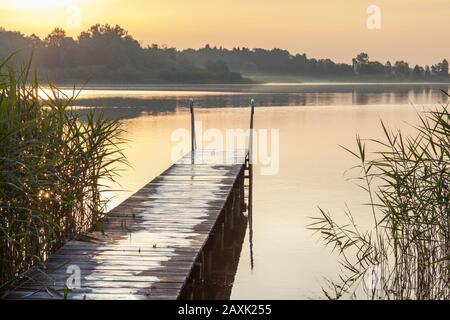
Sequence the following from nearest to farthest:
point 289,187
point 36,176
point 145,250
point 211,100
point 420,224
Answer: point 36,176 → point 420,224 → point 145,250 → point 289,187 → point 211,100

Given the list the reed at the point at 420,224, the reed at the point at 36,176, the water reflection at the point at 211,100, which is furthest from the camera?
the water reflection at the point at 211,100

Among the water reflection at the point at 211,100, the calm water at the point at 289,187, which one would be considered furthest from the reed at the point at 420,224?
the water reflection at the point at 211,100

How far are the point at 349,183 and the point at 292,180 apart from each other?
70.1 inches

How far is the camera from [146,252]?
830cm

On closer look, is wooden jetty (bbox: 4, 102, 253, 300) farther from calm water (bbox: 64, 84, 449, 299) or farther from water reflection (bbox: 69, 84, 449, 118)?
water reflection (bbox: 69, 84, 449, 118)

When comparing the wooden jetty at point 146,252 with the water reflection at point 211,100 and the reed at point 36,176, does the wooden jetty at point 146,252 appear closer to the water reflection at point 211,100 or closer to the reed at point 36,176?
the reed at point 36,176

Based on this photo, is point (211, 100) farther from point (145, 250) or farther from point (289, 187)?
point (145, 250)

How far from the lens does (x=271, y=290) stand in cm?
1048

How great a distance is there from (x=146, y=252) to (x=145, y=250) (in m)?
0.10

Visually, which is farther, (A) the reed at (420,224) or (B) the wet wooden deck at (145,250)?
(A) the reed at (420,224)

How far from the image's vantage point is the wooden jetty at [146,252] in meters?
6.88

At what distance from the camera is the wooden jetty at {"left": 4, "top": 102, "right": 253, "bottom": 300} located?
6.88m

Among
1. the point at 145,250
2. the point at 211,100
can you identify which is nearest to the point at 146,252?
the point at 145,250
